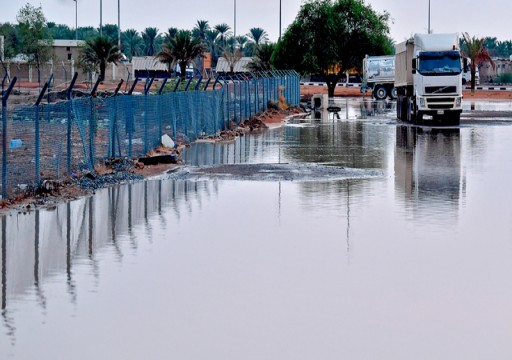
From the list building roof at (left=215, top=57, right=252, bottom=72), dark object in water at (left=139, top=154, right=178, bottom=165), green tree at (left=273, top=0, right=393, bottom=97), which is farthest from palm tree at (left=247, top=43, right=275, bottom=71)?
dark object in water at (left=139, top=154, right=178, bottom=165)

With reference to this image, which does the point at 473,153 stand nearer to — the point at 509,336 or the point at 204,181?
the point at 204,181

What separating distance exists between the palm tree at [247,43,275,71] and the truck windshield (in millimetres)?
61770

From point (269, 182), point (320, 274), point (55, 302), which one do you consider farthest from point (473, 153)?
point (55, 302)

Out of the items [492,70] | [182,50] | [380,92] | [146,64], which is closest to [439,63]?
[380,92]

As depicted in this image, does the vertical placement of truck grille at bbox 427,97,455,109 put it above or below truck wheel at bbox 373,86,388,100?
below

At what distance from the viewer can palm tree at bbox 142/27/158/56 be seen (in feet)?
592

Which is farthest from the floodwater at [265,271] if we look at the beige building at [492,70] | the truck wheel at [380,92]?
the beige building at [492,70]

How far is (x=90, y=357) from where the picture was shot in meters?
9.16

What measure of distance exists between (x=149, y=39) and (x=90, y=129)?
160293 mm

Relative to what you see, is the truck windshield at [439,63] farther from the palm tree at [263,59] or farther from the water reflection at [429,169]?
the palm tree at [263,59]

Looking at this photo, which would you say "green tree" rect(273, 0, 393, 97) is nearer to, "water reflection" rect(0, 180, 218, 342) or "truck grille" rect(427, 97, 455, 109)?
"truck grille" rect(427, 97, 455, 109)

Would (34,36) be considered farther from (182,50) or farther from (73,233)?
(73,233)

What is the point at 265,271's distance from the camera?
1302 centimetres

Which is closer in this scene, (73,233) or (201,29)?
(73,233)
